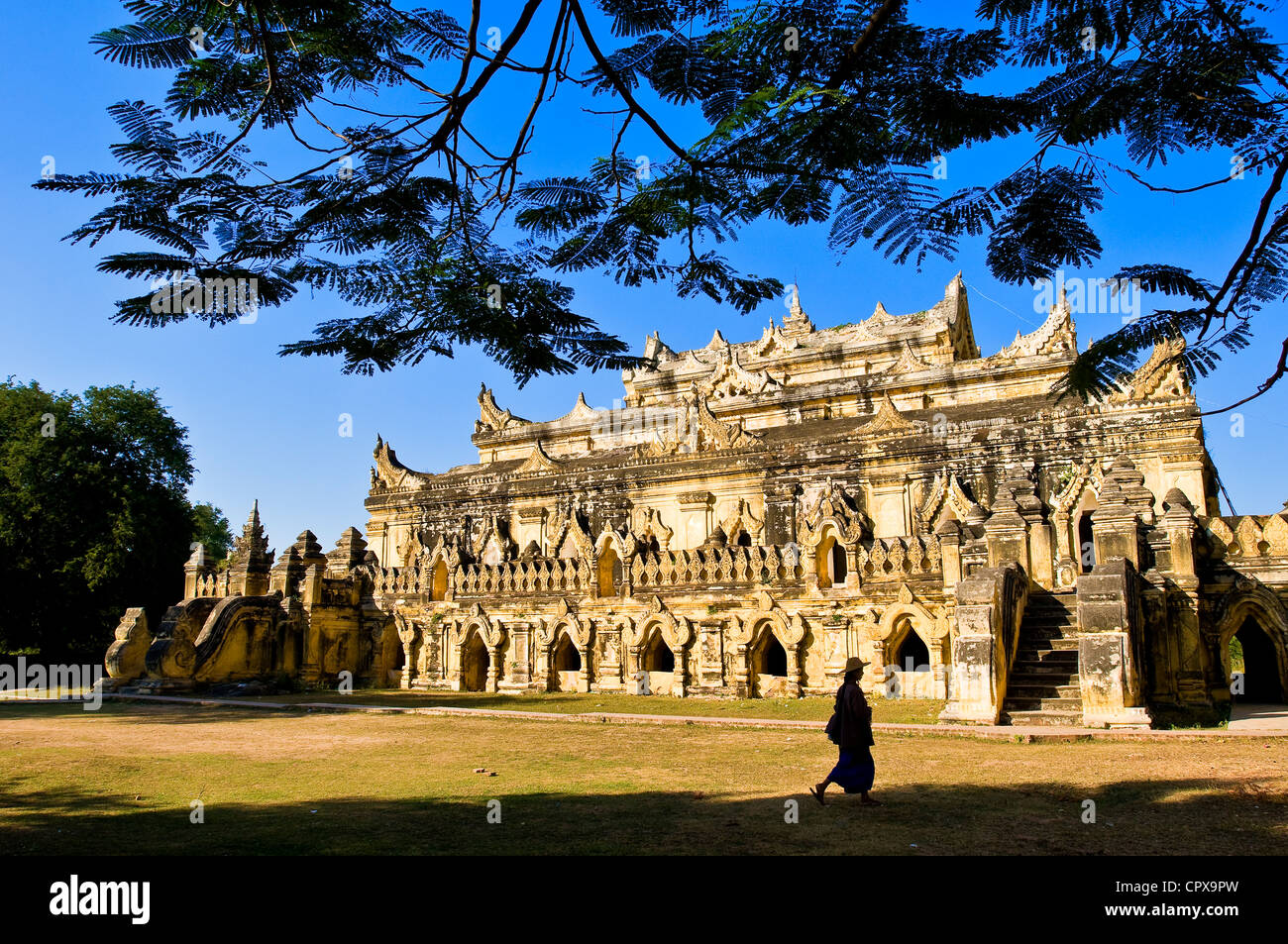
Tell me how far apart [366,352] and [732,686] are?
58.8 ft

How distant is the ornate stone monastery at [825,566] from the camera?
15891 mm

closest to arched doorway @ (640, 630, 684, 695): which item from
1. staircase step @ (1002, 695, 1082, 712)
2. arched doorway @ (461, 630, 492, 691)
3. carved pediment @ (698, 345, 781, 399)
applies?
arched doorway @ (461, 630, 492, 691)

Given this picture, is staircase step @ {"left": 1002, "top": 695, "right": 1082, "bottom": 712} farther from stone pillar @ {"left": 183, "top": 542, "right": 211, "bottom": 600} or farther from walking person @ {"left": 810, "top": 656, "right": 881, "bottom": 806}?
stone pillar @ {"left": 183, "top": 542, "right": 211, "bottom": 600}

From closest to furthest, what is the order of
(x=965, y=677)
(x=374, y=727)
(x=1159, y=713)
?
1. (x=965, y=677)
2. (x=1159, y=713)
3. (x=374, y=727)

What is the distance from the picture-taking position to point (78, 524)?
3897 cm

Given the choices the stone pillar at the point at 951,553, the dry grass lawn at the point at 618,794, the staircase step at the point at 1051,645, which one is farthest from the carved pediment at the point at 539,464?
the staircase step at the point at 1051,645

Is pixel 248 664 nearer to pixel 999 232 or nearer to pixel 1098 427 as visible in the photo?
pixel 1098 427

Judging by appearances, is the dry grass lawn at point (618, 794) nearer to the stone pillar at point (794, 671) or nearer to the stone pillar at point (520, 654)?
the stone pillar at point (794, 671)

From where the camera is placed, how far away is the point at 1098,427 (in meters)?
22.9

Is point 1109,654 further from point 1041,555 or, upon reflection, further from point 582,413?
point 582,413

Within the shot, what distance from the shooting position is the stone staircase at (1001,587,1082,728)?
46.4ft

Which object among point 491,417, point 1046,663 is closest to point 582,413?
point 491,417

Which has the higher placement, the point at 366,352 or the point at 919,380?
the point at 919,380
